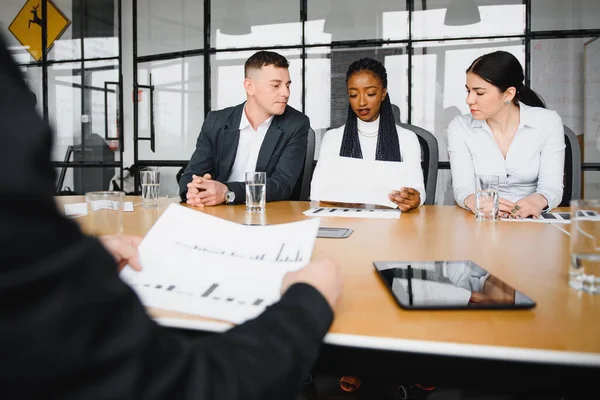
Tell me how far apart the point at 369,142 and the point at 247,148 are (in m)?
0.71

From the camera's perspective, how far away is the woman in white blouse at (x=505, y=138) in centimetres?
224

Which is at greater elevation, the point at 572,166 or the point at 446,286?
the point at 572,166

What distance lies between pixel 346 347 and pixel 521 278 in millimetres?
418

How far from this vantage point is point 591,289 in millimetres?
771

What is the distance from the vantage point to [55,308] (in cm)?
30

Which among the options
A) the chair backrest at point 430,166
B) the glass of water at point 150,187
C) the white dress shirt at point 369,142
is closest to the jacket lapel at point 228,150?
the white dress shirt at point 369,142

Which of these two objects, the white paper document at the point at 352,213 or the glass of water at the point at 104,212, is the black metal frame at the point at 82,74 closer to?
the white paper document at the point at 352,213

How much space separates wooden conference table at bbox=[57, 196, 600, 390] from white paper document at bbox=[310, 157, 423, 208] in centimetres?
62

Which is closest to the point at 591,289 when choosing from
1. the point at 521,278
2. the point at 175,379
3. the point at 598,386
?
the point at 521,278

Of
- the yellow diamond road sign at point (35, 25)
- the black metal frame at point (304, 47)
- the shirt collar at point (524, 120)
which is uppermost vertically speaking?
the yellow diamond road sign at point (35, 25)

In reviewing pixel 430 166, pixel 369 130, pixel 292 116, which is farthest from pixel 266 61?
pixel 430 166

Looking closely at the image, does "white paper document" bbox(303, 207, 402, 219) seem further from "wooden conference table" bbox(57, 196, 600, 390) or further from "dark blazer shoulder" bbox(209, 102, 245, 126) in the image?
→ "dark blazer shoulder" bbox(209, 102, 245, 126)

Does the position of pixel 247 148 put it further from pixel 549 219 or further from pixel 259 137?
pixel 549 219

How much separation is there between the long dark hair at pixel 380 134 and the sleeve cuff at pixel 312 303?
2309mm
